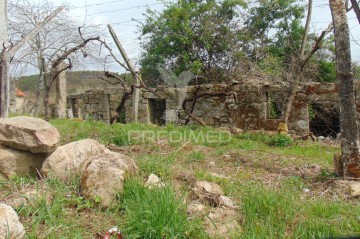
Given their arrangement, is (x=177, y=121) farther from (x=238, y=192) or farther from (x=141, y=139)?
(x=238, y=192)

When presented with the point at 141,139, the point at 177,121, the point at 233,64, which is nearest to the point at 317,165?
the point at 141,139

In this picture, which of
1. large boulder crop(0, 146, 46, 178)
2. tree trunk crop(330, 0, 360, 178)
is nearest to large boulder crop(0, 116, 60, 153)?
large boulder crop(0, 146, 46, 178)

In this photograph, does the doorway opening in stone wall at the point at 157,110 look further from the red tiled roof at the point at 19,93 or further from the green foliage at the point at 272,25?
the red tiled roof at the point at 19,93

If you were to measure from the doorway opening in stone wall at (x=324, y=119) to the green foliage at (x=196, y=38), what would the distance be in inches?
207

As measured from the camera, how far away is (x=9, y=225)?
2098 millimetres

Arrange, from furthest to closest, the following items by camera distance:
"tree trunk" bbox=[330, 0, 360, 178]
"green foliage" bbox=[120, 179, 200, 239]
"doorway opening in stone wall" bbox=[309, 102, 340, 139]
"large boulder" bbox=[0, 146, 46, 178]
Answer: "doorway opening in stone wall" bbox=[309, 102, 340, 139]
"tree trunk" bbox=[330, 0, 360, 178]
"large boulder" bbox=[0, 146, 46, 178]
"green foliage" bbox=[120, 179, 200, 239]

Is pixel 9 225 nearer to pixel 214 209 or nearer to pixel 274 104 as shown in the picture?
pixel 214 209

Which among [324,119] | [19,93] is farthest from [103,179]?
[19,93]

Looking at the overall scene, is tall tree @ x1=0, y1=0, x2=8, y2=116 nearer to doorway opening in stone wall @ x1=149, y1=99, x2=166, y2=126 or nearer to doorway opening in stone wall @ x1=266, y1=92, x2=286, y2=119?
doorway opening in stone wall @ x1=149, y1=99, x2=166, y2=126

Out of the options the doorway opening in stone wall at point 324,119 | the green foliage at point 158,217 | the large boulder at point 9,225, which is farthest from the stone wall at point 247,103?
the large boulder at point 9,225

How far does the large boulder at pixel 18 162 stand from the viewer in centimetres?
308

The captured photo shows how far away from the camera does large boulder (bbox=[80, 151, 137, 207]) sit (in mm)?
2781

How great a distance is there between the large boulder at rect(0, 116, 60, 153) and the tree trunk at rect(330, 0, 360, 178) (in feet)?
10.5

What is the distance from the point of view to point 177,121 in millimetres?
9859
